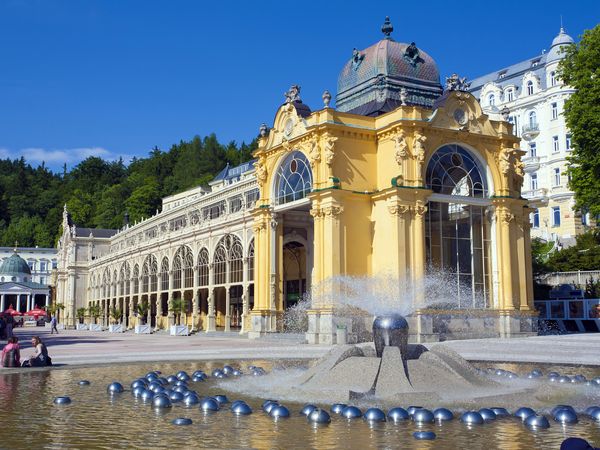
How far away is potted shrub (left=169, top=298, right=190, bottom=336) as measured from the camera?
2195 inches

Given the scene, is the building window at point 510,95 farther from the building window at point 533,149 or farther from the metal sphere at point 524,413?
the metal sphere at point 524,413

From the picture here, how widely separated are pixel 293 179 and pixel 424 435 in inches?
1242

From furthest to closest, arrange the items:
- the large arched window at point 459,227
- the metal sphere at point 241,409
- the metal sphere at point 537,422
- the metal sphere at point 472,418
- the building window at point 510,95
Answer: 1. the building window at point 510,95
2. the large arched window at point 459,227
3. the metal sphere at point 241,409
4. the metal sphere at point 472,418
5. the metal sphere at point 537,422

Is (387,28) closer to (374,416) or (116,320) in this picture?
(374,416)

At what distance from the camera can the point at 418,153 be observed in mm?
36438

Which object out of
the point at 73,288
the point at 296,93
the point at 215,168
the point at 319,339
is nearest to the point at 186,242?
the point at 296,93

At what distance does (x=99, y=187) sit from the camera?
15788 cm

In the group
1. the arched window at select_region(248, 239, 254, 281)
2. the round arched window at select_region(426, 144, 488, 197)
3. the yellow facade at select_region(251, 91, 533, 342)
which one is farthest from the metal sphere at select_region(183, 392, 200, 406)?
the arched window at select_region(248, 239, 254, 281)

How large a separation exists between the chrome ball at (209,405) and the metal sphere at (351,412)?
7.75ft

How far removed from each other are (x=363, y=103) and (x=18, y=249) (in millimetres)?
131904

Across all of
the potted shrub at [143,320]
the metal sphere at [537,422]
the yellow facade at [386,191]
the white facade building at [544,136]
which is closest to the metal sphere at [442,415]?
the metal sphere at [537,422]

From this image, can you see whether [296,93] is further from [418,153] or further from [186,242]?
[186,242]

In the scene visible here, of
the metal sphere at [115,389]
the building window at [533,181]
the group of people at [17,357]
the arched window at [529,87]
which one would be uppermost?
the arched window at [529,87]

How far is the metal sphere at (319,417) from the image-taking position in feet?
36.0
